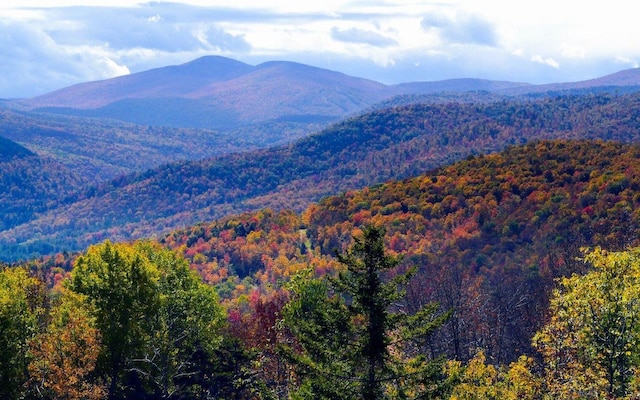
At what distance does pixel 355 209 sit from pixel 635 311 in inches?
5173

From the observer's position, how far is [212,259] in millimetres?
149125

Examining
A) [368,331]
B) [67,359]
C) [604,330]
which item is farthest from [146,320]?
[604,330]

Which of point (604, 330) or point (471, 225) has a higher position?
point (604, 330)

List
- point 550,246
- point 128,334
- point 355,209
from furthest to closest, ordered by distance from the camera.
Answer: point 355,209 → point 550,246 → point 128,334

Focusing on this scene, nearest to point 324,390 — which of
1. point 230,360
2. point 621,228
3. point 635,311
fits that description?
point 635,311

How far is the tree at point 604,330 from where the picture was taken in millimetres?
25344

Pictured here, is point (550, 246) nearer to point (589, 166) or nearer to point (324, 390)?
point (589, 166)

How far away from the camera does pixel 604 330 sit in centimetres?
2605

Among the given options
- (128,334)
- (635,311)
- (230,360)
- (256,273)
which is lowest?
(256,273)

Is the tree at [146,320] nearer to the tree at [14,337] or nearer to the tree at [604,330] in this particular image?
the tree at [14,337]

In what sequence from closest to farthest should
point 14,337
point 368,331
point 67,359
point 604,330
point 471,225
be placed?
point 368,331
point 604,330
point 67,359
point 14,337
point 471,225

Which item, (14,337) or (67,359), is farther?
(14,337)

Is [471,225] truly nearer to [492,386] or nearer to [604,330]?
[492,386]

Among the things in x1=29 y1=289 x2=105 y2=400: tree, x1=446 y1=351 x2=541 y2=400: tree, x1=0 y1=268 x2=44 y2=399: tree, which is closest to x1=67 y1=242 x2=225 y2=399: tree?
x1=29 y1=289 x2=105 y2=400: tree
